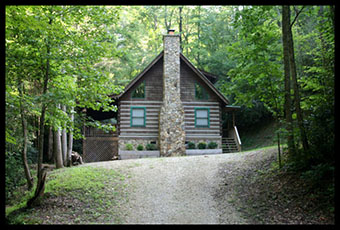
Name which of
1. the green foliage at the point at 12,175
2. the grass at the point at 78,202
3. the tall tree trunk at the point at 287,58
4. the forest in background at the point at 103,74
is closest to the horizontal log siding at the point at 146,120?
the forest in background at the point at 103,74

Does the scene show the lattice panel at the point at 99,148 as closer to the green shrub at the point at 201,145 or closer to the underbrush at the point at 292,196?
the green shrub at the point at 201,145

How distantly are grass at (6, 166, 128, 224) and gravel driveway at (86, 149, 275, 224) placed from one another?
0.50 metres

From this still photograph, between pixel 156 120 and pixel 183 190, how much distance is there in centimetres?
1131

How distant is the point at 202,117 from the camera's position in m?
21.9

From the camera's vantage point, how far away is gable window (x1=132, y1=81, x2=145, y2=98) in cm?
2142

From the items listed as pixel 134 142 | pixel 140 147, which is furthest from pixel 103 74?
pixel 134 142

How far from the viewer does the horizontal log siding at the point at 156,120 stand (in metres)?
21.0

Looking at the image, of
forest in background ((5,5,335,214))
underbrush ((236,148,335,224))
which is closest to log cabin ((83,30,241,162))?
forest in background ((5,5,335,214))

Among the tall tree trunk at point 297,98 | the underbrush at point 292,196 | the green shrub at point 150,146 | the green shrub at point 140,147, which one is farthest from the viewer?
the green shrub at point 150,146

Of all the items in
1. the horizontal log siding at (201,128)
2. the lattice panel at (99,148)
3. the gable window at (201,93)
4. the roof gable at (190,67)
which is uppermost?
the roof gable at (190,67)

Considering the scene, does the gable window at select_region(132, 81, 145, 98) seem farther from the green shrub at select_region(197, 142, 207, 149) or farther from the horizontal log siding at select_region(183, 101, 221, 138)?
the green shrub at select_region(197, 142, 207, 149)

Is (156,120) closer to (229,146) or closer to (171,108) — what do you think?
(171,108)

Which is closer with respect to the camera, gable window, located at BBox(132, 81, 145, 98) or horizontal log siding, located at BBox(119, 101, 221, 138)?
horizontal log siding, located at BBox(119, 101, 221, 138)
